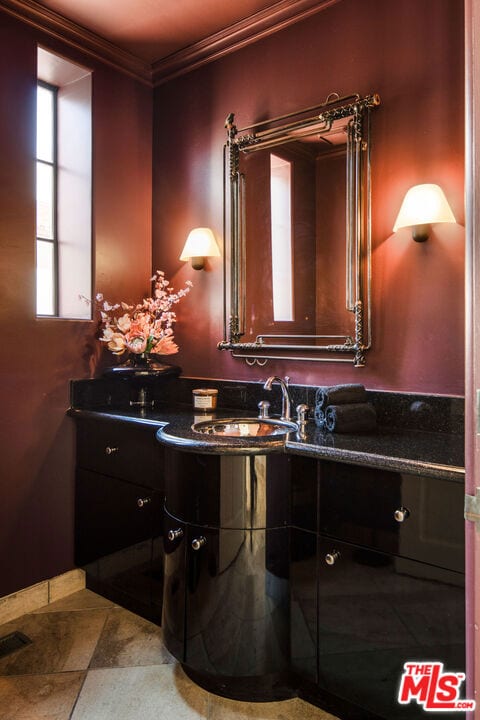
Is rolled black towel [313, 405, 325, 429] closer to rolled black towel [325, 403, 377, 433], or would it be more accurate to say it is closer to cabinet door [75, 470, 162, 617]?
rolled black towel [325, 403, 377, 433]

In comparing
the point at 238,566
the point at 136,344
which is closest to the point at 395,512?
the point at 238,566

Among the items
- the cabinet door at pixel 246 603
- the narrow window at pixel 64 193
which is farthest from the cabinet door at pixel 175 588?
the narrow window at pixel 64 193

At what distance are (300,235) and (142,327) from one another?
0.88m

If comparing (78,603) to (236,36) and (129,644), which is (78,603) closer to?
(129,644)

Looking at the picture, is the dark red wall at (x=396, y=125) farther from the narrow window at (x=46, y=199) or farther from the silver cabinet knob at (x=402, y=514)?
the narrow window at (x=46, y=199)

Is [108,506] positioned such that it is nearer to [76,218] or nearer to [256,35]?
[76,218]

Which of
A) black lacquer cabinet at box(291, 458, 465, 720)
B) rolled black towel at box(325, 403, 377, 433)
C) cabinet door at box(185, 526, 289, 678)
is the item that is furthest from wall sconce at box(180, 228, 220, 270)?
cabinet door at box(185, 526, 289, 678)

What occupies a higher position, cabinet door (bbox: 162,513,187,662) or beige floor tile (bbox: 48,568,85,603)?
cabinet door (bbox: 162,513,187,662)

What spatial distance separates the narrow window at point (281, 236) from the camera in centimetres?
227

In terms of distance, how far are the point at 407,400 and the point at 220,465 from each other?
30.8 inches

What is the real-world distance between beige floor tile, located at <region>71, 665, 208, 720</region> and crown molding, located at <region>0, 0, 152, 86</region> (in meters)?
2.80

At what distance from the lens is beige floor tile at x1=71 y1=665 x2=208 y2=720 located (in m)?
1.65

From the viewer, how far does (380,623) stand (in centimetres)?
146

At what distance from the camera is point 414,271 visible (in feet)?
6.33
